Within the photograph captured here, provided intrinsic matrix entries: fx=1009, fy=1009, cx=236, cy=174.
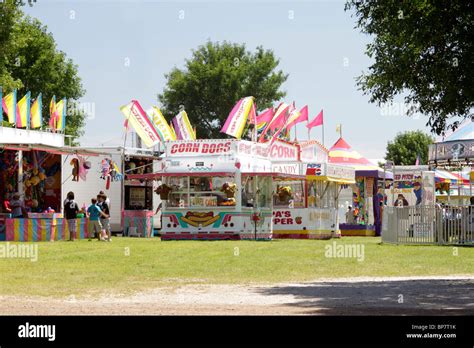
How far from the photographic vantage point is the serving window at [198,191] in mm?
36406

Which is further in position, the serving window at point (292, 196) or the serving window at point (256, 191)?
the serving window at point (292, 196)

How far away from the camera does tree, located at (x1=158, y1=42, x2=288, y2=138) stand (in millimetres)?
91125

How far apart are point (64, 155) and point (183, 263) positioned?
16801mm

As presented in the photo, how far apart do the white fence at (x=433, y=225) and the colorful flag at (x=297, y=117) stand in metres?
11.9

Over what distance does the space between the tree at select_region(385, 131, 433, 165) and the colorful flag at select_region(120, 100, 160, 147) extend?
252ft

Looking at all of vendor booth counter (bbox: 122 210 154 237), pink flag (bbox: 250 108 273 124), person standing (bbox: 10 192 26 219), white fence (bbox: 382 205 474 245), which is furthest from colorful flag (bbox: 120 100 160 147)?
white fence (bbox: 382 205 474 245)

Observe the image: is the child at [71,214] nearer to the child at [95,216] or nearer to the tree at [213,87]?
the child at [95,216]

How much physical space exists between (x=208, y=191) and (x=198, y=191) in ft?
1.19

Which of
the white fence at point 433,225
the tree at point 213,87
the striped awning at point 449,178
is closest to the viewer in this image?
the white fence at point 433,225

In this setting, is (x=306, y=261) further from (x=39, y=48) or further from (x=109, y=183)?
(x=39, y=48)

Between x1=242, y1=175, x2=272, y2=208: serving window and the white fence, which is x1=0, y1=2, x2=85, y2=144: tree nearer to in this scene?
x1=242, y1=175, x2=272, y2=208: serving window

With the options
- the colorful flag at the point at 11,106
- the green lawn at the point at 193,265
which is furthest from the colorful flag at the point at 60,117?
the green lawn at the point at 193,265

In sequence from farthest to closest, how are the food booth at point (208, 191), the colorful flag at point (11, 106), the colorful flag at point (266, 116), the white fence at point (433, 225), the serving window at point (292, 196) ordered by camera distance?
the colorful flag at point (266, 116) → the colorful flag at point (11, 106) → the serving window at point (292, 196) → the food booth at point (208, 191) → the white fence at point (433, 225)

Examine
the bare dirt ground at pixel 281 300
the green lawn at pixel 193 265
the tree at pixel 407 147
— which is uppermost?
the tree at pixel 407 147
